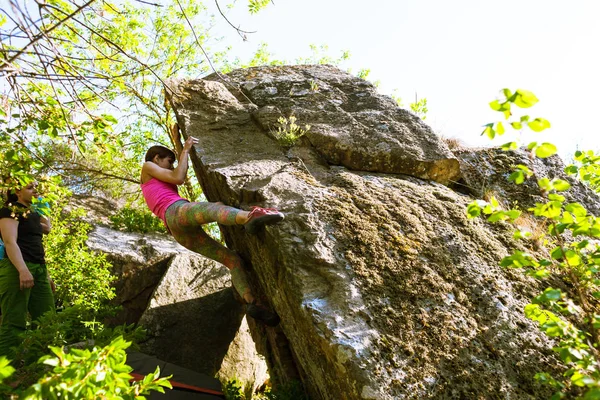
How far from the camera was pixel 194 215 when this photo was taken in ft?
14.6

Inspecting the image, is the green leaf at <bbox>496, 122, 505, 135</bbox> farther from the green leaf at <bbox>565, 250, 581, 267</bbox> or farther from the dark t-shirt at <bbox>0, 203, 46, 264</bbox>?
the dark t-shirt at <bbox>0, 203, 46, 264</bbox>

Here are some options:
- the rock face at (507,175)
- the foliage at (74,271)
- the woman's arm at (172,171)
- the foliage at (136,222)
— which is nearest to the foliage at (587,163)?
the rock face at (507,175)

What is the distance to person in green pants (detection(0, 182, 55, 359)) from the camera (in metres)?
4.68

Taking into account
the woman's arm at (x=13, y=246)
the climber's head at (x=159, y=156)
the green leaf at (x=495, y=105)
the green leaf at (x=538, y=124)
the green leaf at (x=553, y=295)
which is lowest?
the woman's arm at (x=13, y=246)

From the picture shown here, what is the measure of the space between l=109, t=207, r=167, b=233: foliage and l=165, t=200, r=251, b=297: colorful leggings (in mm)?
5586

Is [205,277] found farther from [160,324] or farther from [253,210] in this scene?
[253,210]

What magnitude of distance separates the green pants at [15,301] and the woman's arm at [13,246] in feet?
0.62

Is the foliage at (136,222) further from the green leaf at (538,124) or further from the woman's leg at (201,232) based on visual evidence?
the green leaf at (538,124)

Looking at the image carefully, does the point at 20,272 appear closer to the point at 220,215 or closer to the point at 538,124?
the point at 220,215

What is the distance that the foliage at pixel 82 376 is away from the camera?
175 centimetres

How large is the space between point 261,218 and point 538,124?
2512 mm

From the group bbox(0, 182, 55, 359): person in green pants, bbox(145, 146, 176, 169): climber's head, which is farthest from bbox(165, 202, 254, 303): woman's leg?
bbox(0, 182, 55, 359): person in green pants

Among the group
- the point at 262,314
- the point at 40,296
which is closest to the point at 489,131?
the point at 262,314

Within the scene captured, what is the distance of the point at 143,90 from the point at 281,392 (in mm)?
11375
